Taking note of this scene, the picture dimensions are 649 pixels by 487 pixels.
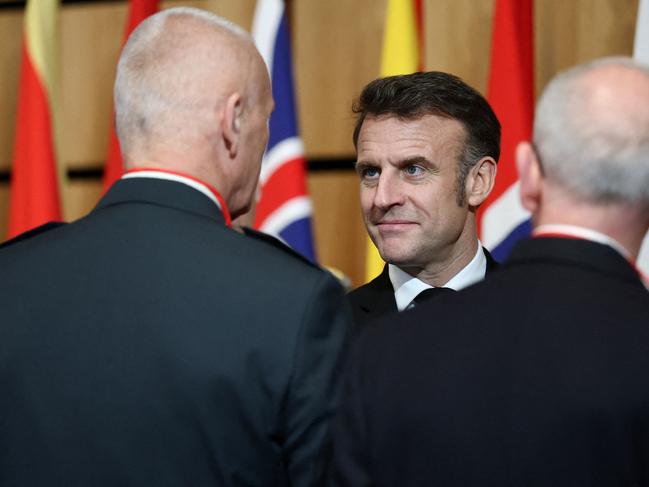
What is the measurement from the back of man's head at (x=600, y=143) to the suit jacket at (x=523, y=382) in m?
0.08

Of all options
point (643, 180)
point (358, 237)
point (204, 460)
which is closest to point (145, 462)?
point (204, 460)

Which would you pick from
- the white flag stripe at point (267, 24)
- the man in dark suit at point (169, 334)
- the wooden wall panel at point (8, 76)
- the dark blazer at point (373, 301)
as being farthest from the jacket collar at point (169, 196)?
the wooden wall panel at point (8, 76)

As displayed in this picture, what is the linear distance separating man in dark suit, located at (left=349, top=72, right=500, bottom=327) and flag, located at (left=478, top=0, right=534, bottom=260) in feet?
1.76

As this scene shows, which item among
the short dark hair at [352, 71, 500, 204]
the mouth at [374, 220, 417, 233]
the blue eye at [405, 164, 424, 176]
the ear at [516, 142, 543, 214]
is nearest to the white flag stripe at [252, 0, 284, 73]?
the short dark hair at [352, 71, 500, 204]

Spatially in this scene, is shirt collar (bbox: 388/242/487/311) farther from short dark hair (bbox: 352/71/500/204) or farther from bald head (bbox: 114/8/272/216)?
bald head (bbox: 114/8/272/216)

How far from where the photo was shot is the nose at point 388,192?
2477 millimetres

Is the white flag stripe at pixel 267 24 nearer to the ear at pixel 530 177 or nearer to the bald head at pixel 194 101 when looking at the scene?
the bald head at pixel 194 101

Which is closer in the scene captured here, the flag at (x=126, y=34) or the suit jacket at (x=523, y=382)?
the suit jacket at (x=523, y=382)

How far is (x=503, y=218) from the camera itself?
3.13 metres

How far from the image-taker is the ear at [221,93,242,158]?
150 cm

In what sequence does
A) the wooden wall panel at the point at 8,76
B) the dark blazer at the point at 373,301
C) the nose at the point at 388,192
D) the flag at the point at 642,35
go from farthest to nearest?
the wooden wall panel at the point at 8,76 < the flag at the point at 642,35 < the nose at the point at 388,192 < the dark blazer at the point at 373,301

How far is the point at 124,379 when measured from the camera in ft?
4.49

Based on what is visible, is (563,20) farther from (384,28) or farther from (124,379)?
(124,379)

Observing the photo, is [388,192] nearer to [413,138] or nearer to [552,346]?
[413,138]
